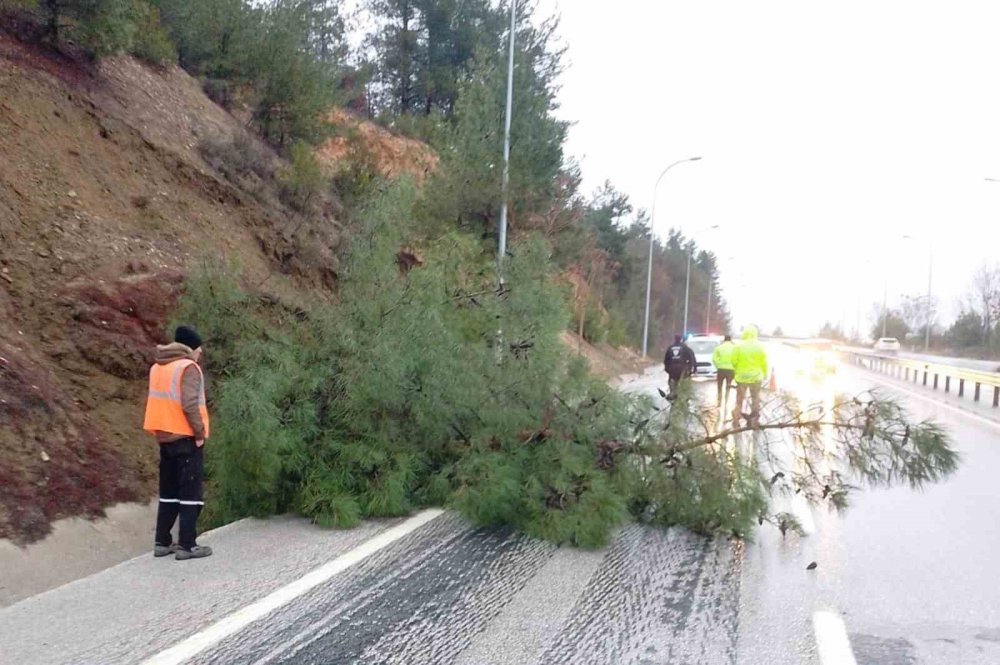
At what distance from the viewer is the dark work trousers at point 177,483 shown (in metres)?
6.76

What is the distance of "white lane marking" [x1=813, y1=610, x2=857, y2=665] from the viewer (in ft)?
16.7

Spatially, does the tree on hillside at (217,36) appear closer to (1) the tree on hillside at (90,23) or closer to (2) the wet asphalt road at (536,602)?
(1) the tree on hillside at (90,23)

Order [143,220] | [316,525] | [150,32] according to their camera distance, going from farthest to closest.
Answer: [150,32] < [143,220] < [316,525]

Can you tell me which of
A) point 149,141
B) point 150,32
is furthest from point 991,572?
point 150,32

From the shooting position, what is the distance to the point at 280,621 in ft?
17.5

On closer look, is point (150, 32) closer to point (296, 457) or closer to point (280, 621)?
point (296, 457)

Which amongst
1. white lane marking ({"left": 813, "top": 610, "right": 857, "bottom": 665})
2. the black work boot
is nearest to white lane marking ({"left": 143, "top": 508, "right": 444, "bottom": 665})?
the black work boot

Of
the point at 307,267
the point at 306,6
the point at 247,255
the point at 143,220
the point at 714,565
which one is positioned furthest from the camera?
the point at 306,6

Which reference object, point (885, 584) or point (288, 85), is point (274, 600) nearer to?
point (885, 584)

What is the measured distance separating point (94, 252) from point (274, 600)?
7452 mm

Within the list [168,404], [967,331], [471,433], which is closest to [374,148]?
[471,433]

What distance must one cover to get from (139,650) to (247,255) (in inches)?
433

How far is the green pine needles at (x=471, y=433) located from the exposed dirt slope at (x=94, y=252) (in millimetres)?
1526

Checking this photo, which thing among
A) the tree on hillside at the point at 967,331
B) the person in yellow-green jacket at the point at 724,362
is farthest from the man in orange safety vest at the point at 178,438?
the tree on hillside at the point at 967,331
